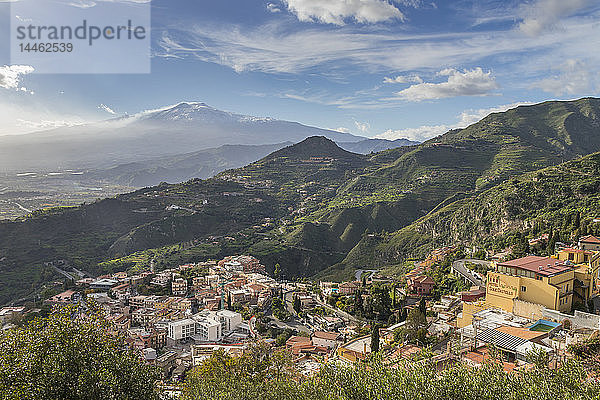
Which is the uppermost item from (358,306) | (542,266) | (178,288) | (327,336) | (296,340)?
(542,266)

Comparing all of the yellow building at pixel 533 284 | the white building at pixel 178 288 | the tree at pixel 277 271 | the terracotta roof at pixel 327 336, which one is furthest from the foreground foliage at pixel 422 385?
the tree at pixel 277 271

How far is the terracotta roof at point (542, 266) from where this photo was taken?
67.7ft

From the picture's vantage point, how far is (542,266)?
21.4m

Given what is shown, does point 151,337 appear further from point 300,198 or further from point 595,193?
point 300,198

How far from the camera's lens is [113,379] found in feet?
35.0

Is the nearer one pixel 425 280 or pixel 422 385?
pixel 422 385

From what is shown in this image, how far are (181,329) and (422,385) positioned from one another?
28.5 m

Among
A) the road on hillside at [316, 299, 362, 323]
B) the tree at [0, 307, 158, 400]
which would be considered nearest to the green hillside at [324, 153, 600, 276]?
the road on hillside at [316, 299, 362, 323]

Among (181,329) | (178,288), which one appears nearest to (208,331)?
(181,329)

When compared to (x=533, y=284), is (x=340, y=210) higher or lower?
lower

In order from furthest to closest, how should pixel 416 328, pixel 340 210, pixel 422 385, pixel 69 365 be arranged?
pixel 340 210 → pixel 416 328 → pixel 69 365 → pixel 422 385

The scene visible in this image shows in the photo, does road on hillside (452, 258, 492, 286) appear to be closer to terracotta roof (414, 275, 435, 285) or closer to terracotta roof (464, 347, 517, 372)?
terracotta roof (414, 275, 435, 285)

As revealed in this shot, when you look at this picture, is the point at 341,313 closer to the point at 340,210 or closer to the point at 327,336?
the point at 327,336

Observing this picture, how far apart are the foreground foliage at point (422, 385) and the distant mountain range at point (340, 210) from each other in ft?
107
